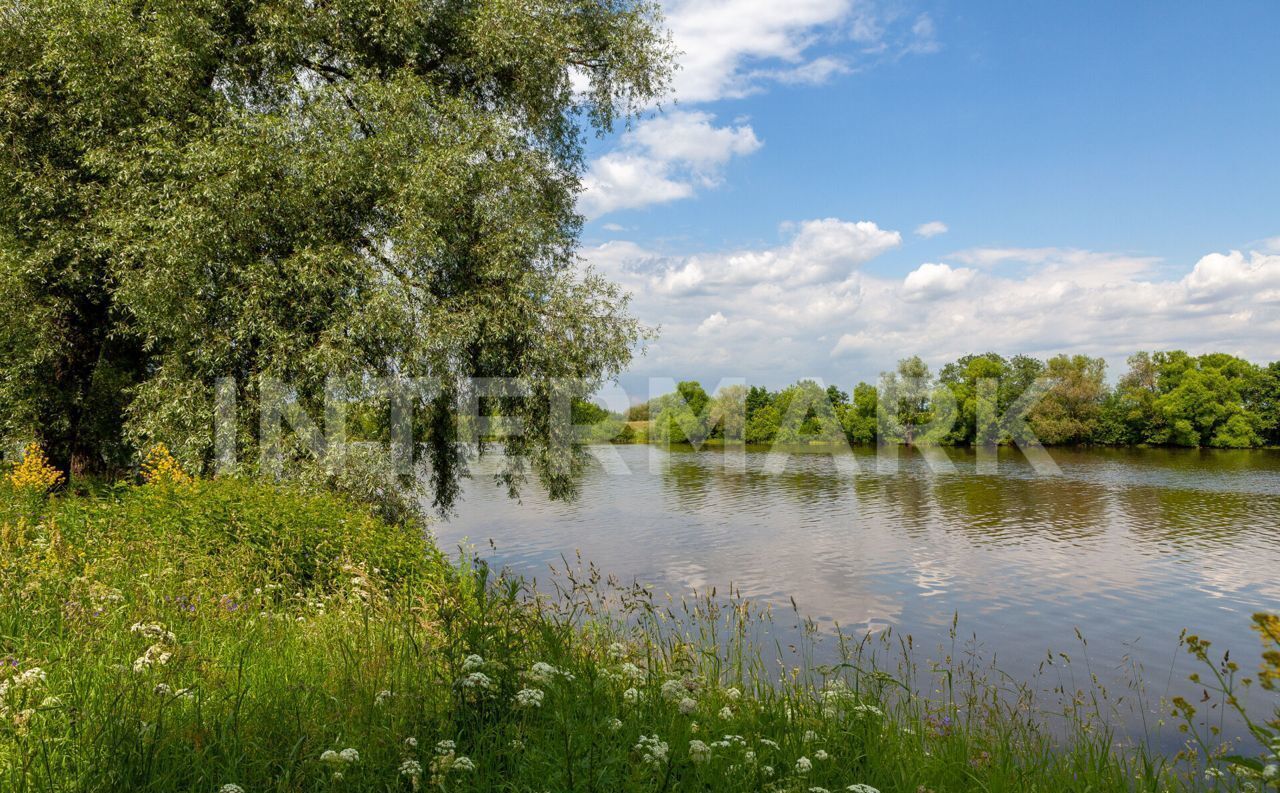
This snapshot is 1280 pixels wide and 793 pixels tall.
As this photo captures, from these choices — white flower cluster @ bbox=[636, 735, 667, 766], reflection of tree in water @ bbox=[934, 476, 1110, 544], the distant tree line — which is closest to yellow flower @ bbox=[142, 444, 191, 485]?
white flower cluster @ bbox=[636, 735, 667, 766]

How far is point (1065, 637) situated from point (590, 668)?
1377 centimetres

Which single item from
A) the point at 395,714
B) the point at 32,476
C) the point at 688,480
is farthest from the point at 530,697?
the point at 688,480

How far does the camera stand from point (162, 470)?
1221cm

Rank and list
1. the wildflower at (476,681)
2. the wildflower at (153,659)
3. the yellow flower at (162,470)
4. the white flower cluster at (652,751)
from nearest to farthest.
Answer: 1. the white flower cluster at (652,751)
2. the wildflower at (476,681)
3. the wildflower at (153,659)
4. the yellow flower at (162,470)

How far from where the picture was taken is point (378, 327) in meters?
14.8

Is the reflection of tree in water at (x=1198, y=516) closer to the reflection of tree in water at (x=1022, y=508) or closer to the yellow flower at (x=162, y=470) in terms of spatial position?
the reflection of tree in water at (x=1022, y=508)

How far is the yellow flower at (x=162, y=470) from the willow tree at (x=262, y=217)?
2.50ft

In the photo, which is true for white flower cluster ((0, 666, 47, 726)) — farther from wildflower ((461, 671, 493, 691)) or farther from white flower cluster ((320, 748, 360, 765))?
wildflower ((461, 671, 493, 691))

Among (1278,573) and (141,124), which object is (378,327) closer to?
(141,124)

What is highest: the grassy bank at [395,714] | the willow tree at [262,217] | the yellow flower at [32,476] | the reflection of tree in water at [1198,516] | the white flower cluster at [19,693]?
the willow tree at [262,217]

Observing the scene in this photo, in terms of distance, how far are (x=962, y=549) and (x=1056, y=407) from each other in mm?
67573

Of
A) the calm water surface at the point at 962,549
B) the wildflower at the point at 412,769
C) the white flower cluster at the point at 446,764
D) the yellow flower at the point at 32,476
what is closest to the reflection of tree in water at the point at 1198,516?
the calm water surface at the point at 962,549

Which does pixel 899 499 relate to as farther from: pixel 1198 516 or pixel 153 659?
pixel 153 659

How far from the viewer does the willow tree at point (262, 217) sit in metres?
14.7
